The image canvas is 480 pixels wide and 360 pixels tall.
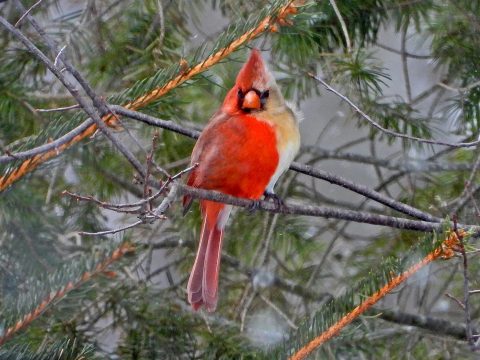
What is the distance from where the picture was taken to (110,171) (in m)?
2.50

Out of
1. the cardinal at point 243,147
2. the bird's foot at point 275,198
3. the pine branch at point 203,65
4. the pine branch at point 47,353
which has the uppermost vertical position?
the pine branch at point 203,65

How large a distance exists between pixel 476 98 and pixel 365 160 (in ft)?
1.55

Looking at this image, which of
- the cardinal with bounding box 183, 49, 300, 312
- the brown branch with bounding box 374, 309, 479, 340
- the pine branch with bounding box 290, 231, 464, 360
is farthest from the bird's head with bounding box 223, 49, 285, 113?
the brown branch with bounding box 374, 309, 479, 340

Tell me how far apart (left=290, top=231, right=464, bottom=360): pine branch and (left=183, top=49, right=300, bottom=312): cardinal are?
1.29ft

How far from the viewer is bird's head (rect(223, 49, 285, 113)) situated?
184 cm

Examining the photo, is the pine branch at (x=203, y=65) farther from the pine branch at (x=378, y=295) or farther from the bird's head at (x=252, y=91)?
the pine branch at (x=378, y=295)

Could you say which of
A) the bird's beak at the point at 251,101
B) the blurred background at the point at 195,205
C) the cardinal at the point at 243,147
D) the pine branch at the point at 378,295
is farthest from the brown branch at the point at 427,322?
the pine branch at the point at 378,295

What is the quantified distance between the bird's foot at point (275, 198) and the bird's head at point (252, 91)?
0.20m

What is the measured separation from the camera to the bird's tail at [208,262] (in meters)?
1.79

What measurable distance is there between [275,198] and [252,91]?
250 mm

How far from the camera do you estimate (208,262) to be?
1905 millimetres

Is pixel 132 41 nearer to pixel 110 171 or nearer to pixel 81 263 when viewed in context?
pixel 110 171

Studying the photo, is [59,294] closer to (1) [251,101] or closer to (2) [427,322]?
(1) [251,101]

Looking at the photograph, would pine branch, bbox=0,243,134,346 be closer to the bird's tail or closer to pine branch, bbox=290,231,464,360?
the bird's tail
